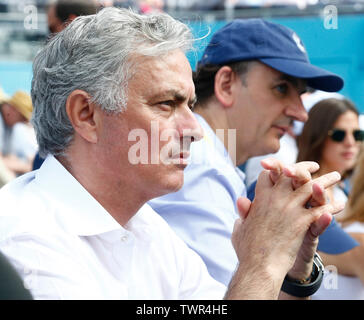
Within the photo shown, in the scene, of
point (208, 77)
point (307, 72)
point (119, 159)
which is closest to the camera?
point (119, 159)

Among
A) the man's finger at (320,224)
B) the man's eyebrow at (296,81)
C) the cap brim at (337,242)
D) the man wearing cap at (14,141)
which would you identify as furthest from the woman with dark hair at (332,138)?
the man's finger at (320,224)

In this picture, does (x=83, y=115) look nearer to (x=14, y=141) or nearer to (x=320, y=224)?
(x=320, y=224)

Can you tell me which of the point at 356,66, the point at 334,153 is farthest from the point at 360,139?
the point at 356,66

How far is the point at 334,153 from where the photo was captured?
9.86 ft

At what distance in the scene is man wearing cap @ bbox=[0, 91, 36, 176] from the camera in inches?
122

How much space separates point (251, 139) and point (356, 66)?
342 cm

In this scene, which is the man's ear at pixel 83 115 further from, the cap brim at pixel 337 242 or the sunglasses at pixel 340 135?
the sunglasses at pixel 340 135

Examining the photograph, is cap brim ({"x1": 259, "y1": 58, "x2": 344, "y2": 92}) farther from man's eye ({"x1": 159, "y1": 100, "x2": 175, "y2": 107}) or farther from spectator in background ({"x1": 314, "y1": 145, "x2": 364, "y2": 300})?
man's eye ({"x1": 159, "y1": 100, "x2": 175, "y2": 107})

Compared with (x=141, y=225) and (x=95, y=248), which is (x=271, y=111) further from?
(x=95, y=248)

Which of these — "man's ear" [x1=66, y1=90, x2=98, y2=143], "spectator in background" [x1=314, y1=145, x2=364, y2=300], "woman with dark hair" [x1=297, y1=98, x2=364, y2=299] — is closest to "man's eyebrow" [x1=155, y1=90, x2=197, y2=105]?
"man's ear" [x1=66, y1=90, x2=98, y2=143]

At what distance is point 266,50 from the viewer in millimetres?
2062

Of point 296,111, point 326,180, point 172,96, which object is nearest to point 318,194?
point 326,180

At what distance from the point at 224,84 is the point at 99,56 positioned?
0.84m

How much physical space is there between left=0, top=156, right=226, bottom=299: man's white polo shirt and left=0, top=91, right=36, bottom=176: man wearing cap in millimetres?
1728
